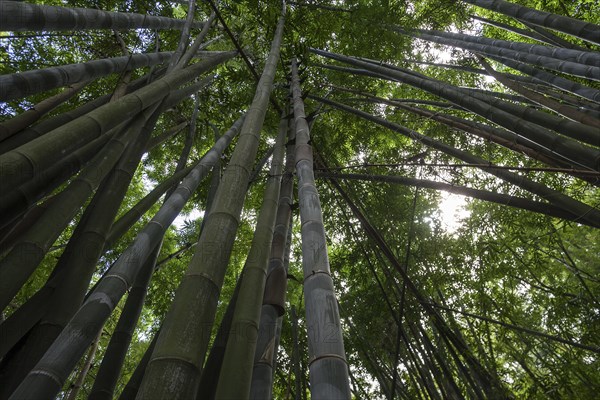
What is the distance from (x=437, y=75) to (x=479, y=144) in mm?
2235

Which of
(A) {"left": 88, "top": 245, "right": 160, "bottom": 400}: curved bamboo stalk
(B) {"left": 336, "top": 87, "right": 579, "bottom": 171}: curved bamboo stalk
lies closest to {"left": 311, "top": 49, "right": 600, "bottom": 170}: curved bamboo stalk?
(B) {"left": 336, "top": 87, "right": 579, "bottom": 171}: curved bamboo stalk

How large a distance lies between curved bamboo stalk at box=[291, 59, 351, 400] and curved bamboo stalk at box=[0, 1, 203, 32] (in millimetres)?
1637

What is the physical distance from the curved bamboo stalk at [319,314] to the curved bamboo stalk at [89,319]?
847 millimetres

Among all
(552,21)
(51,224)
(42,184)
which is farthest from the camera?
(552,21)

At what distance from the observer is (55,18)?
80.1 inches

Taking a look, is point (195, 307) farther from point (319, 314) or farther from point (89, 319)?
point (89, 319)

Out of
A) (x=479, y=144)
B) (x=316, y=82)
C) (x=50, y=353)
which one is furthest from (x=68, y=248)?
(x=479, y=144)

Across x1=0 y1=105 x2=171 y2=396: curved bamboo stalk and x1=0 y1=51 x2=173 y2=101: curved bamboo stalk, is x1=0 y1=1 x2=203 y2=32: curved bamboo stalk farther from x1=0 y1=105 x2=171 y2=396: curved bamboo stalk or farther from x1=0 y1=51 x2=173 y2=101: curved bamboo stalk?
x1=0 y1=105 x2=171 y2=396: curved bamboo stalk

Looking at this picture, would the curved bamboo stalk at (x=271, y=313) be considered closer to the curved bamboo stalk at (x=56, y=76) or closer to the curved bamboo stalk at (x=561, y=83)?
the curved bamboo stalk at (x=56, y=76)

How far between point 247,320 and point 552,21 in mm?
3191

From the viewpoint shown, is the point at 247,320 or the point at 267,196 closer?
the point at 247,320

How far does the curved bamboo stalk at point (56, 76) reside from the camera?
193 centimetres

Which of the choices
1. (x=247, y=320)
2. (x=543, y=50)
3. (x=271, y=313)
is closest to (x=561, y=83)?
(x=543, y=50)

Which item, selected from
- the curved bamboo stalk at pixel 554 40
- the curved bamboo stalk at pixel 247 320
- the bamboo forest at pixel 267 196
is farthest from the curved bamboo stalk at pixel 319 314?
the curved bamboo stalk at pixel 554 40
